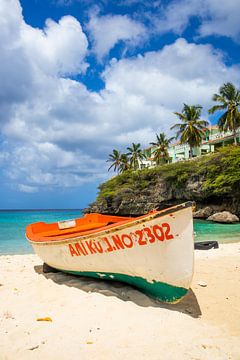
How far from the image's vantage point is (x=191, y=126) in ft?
116

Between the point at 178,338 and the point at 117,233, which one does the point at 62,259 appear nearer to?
the point at 117,233

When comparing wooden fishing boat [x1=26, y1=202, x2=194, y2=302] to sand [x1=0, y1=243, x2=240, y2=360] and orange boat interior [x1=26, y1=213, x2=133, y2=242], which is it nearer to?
sand [x1=0, y1=243, x2=240, y2=360]

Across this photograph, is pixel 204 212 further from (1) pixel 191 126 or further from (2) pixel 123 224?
(2) pixel 123 224

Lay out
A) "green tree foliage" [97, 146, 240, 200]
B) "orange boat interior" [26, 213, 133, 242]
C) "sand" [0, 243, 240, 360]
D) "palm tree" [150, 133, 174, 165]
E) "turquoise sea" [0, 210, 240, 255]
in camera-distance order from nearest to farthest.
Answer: "sand" [0, 243, 240, 360]
"orange boat interior" [26, 213, 133, 242]
"turquoise sea" [0, 210, 240, 255]
"green tree foliage" [97, 146, 240, 200]
"palm tree" [150, 133, 174, 165]

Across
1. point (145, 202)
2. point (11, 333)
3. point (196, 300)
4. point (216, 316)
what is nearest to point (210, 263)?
point (196, 300)

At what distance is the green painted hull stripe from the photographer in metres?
4.08

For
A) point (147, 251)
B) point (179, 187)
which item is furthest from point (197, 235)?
point (179, 187)

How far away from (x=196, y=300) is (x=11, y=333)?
308 cm

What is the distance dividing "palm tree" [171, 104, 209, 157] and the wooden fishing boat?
32.9 meters

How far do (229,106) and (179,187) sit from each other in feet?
39.6

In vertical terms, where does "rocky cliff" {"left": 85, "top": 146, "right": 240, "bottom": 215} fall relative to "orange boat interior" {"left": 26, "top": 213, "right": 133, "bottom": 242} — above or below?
above

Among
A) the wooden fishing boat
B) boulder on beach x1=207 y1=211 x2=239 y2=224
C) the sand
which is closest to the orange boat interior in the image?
the sand

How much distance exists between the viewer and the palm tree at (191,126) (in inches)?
1387

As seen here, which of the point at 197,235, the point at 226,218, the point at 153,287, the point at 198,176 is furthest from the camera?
the point at 198,176
